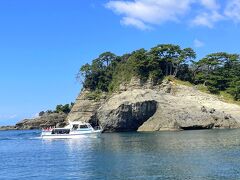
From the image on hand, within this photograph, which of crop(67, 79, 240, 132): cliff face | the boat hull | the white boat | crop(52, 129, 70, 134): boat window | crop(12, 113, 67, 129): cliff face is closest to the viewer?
the boat hull

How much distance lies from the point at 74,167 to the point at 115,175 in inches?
331

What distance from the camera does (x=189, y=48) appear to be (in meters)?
127

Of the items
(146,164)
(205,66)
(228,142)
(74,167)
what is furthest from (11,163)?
(205,66)

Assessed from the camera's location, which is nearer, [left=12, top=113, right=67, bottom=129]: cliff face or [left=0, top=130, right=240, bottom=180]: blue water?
[left=0, top=130, right=240, bottom=180]: blue water

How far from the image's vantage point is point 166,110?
344ft

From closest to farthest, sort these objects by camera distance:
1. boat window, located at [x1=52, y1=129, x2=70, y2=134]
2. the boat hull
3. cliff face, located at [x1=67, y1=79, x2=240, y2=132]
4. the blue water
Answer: the blue water, the boat hull, boat window, located at [x1=52, y1=129, x2=70, y2=134], cliff face, located at [x1=67, y1=79, x2=240, y2=132]

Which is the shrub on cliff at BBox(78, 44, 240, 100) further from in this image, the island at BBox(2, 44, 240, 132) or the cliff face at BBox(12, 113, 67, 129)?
the cliff face at BBox(12, 113, 67, 129)

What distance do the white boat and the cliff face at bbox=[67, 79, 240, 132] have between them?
29.6 feet

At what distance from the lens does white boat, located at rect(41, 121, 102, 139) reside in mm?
99750

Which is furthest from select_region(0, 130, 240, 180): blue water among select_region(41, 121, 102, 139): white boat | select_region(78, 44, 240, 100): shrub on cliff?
select_region(78, 44, 240, 100): shrub on cliff

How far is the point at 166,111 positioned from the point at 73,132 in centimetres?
2019

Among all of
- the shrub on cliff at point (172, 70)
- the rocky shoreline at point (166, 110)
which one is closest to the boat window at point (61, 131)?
the rocky shoreline at point (166, 110)

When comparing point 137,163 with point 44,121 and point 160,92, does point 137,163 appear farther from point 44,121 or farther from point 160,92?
point 44,121

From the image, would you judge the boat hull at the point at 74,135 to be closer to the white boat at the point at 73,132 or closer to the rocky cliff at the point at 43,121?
the white boat at the point at 73,132
